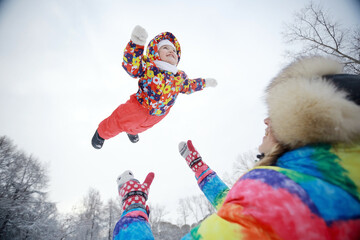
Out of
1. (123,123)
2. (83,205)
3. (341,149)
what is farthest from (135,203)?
(83,205)

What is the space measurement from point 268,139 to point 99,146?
102 inches

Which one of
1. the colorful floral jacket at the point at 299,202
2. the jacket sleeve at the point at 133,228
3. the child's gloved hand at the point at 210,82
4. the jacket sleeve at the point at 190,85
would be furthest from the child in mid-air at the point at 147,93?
the colorful floral jacket at the point at 299,202

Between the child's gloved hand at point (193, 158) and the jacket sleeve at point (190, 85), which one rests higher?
the jacket sleeve at point (190, 85)

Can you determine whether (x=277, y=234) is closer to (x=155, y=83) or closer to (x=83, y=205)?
(x=155, y=83)

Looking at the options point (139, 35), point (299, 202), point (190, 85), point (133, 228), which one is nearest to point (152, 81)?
point (139, 35)

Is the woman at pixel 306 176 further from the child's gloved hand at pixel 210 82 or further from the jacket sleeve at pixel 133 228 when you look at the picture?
the child's gloved hand at pixel 210 82

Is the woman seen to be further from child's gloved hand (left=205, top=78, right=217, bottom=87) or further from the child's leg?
child's gloved hand (left=205, top=78, right=217, bottom=87)

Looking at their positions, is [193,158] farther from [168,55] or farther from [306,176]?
[168,55]

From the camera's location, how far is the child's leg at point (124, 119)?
2434 millimetres

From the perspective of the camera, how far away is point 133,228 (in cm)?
93

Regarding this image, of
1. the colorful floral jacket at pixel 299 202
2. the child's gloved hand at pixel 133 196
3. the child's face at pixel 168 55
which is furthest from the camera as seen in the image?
the child's face at pixel 168 55

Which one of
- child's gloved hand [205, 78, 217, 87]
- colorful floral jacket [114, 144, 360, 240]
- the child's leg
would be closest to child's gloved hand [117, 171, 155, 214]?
colorful floral jacket [114, 144, 360, 240]

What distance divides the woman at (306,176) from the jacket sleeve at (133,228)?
0.40 metres

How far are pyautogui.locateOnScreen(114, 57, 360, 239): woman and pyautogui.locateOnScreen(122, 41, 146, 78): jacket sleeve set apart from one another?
1850 millimetres
